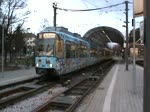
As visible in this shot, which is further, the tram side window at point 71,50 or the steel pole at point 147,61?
the tram side window at point 71,50

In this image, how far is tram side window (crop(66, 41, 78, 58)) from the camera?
23566 millimetres

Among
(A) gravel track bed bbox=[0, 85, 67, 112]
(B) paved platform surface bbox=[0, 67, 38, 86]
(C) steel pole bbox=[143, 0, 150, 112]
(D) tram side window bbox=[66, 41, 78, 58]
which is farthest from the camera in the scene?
(D) tram side window bbox=[66, 41, 78, 58]

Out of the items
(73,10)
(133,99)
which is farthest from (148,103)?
(73,10)

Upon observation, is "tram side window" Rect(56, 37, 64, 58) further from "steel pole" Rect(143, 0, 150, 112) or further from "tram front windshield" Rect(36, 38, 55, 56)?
"steel pole" Rect(143, 0, 150, 112)

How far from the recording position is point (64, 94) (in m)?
16.0

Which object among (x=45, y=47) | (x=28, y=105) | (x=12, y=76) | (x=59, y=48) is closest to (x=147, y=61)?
(x=28, y=105)

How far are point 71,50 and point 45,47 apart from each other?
3.53m

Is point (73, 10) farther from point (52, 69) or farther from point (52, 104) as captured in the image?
point (52, 104)

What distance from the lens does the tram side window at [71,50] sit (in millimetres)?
23566

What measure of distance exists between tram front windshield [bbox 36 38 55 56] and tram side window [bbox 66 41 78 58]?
200 cm

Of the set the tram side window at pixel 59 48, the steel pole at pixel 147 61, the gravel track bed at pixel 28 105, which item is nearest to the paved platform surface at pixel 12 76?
the tram side window at pixel 59 48

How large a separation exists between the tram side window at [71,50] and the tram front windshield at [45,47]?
2.00m

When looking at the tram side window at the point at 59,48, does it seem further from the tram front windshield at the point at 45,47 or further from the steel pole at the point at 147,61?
the steel pole at the point at 147,61

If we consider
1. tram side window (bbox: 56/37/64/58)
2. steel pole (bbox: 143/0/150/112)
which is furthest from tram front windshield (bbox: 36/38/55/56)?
steel pole (bbox: 143/0/150/112)
